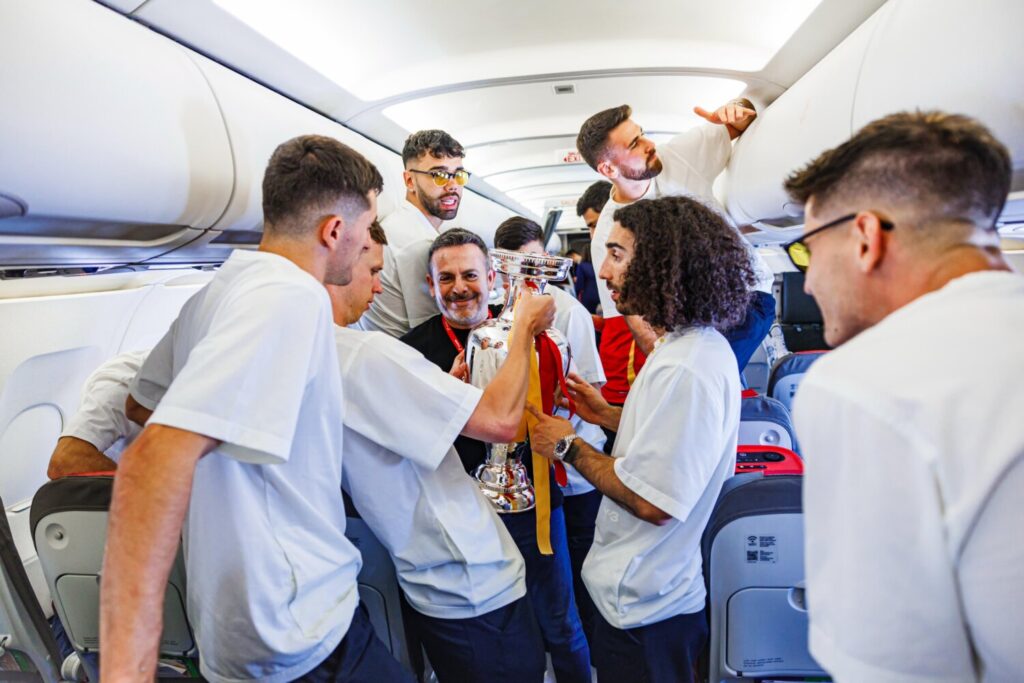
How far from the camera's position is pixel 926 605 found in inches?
28.0

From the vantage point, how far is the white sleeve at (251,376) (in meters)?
0.96

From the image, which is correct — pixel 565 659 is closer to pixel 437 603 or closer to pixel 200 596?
pixel 437 603

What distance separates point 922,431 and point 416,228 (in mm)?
2179

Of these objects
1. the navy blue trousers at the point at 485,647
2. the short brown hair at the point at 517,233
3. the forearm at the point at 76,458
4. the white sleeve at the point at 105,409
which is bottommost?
the navy blue trousers at the point at 485,647

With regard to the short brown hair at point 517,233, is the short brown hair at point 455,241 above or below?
below

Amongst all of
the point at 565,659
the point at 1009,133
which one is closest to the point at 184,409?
the point at 1009,133

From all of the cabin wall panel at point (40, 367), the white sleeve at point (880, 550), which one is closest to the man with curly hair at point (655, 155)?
the white sleeve at point (880, 550)

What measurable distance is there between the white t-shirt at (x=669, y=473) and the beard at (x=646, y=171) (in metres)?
1.19

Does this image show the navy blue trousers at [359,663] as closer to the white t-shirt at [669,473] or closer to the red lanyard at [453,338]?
the white t-shirt at [669,473]

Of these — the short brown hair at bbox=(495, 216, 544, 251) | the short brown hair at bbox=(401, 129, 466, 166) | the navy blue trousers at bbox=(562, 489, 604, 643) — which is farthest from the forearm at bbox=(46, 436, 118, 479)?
the short brown hair at bbox=(495, 216, 544, 251)

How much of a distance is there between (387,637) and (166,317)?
272 cm

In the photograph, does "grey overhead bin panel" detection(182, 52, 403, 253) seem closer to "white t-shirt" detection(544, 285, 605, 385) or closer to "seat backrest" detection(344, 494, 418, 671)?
"seat backrest" detection(344, 494, 418, 671)

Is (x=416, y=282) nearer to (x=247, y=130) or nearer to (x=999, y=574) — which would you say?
(x=247, y=130)

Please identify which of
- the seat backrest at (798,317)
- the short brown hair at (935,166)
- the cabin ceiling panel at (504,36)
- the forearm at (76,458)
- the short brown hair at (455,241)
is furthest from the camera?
the seat backrest at (798,317)
